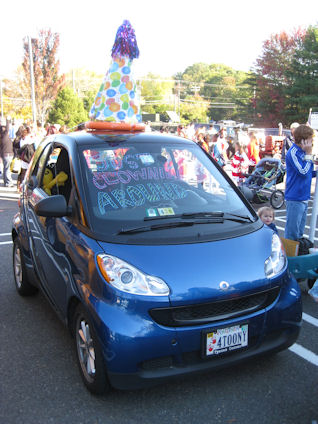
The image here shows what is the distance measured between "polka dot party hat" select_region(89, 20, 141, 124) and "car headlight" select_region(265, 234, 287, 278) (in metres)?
2.58

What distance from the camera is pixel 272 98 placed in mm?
44031

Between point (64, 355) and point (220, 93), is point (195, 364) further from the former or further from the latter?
point (220, 93)

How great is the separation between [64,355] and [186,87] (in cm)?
12937

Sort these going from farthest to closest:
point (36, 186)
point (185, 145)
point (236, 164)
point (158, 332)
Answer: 1. point (236, 164)
2. point (36, 186)
3. point (185, 145)
4. point (158, 332)

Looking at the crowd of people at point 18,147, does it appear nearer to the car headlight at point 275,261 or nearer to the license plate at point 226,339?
the car headlight at point 275,261

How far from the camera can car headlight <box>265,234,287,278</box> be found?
2855 mm

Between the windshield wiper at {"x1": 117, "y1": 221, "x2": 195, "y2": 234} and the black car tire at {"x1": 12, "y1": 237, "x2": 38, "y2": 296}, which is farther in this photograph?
the black car tire at {"x1": 12, "y1": 237, "x2": 38, "y2": 296}

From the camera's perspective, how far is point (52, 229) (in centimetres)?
346

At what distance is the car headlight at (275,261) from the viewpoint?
2.86m

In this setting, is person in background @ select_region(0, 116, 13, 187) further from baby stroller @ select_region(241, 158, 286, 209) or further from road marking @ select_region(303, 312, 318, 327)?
road marking @ select_region(303, 312, 318, 327)

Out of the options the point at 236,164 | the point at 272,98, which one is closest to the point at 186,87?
the point at 272,98

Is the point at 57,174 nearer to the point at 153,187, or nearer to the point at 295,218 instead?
the point at 153,187

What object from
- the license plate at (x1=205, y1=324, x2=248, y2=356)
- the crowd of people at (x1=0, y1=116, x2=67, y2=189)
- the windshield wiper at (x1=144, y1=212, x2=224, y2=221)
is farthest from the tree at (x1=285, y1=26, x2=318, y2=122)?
the license plate at (x1=205, y1=324, x2=248, y2=356)

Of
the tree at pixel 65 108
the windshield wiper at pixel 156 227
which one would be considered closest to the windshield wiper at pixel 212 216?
the windshield wiper at pixel 156 227
